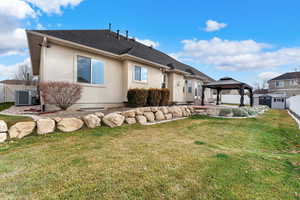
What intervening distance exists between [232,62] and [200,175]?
30925mm

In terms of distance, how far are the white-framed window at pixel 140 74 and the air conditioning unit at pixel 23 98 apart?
8005 millimetres

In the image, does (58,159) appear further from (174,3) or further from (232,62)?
(232,62)

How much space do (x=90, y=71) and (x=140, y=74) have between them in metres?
3.44

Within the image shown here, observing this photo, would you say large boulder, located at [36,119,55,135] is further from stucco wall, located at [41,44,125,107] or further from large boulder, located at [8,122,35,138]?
stucco wall, located at [41,44,125,107]

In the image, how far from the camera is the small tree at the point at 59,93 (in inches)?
220

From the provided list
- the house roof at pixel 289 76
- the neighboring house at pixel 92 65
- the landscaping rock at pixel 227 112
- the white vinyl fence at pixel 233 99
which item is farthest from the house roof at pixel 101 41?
the house roof at pixel 289 76

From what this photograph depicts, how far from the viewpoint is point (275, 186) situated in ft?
7.32

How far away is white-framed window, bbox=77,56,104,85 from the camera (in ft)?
24.0

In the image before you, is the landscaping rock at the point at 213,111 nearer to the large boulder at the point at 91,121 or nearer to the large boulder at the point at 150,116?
the large boulder at the point at 150,116

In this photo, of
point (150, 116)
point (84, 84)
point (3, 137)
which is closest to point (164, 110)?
point (150, 116)

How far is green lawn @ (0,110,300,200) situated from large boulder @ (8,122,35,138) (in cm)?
31

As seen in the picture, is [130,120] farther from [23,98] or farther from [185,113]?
[23,98]

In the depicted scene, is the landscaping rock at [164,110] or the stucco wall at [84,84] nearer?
the stucco wall at [84,84]

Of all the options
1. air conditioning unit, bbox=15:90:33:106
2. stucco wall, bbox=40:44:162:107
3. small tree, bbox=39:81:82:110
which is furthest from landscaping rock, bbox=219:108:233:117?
air conditioning unit, bbox=15:90:33:106
